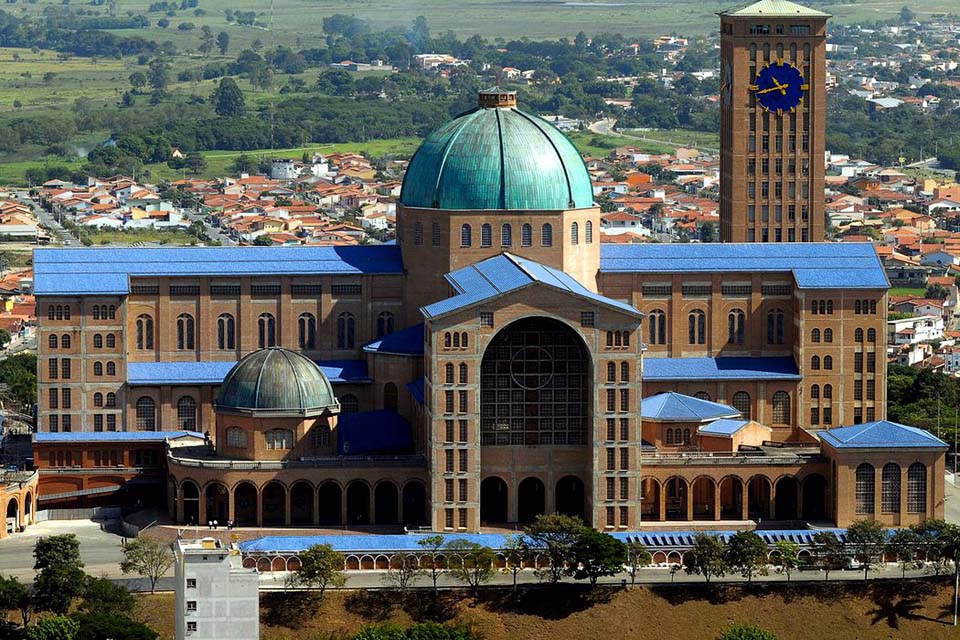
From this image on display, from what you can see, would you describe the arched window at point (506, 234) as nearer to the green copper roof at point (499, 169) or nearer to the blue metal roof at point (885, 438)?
the green copper roof at point (499, 169)

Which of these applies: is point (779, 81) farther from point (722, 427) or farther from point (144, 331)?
point (144, 331)

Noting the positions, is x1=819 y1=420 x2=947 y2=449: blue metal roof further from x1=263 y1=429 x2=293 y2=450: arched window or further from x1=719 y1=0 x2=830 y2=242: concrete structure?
x1=719 y1=0 x2=830 y2=242: concrete structure

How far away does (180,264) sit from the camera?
5846 inches

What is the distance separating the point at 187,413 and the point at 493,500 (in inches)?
720

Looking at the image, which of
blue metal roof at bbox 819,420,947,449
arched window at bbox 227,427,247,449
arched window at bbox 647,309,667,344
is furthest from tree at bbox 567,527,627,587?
arched window at bbox 647,309,667,344

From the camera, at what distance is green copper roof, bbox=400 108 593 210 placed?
14538 centimetres

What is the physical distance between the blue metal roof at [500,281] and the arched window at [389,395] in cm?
561

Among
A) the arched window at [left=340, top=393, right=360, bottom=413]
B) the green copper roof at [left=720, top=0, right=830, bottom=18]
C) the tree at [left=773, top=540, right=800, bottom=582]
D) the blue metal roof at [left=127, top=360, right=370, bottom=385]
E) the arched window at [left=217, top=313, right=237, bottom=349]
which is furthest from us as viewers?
the green copper roof at [left=720, top=0, right=830, bottom=18]

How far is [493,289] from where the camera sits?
136 m

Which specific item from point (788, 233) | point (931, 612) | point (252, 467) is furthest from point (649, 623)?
point (788, 233)

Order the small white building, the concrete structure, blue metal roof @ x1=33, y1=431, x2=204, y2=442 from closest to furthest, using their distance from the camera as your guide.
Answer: the small white building < blue metal roof @ x1=33, y1=431, x2=204, y2=442 < the concrete structure

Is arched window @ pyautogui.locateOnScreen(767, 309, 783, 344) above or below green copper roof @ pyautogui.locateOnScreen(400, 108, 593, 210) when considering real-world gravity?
below

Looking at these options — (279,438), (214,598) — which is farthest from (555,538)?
(214,598)

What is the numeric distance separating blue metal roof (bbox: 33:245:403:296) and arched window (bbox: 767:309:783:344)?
20.3 meters
